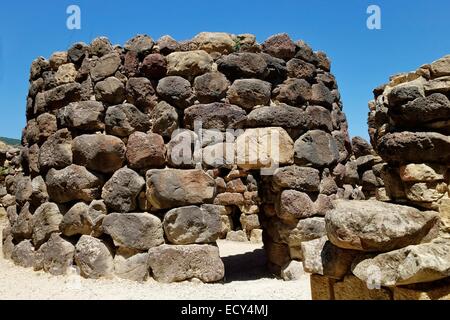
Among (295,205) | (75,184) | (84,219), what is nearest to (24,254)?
(84,219)

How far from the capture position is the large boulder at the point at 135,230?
15.6ft

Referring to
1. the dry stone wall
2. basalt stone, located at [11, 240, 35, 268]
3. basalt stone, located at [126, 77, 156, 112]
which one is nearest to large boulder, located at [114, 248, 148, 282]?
the dry stone wall

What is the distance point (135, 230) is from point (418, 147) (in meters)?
3.45

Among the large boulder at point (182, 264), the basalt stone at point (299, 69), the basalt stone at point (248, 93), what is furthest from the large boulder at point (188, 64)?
the large boulder at point (182, 264)

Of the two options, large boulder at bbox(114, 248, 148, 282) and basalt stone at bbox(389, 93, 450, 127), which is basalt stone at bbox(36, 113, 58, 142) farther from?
basalt stone at bbox(389, 93, 450, 127)

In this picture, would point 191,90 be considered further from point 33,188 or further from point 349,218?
point 349,218

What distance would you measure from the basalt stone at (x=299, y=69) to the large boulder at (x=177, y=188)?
2170 millimetres

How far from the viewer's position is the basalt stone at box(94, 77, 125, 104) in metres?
5.19

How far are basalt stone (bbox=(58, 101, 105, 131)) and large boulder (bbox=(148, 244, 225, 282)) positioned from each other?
1854 millimetres

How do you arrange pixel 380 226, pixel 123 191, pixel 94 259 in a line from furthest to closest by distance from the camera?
pixel 123 191 → pixel 94 259 → pixel 380 226

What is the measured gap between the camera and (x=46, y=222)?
17.4ft

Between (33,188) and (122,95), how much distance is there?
1.96 meters

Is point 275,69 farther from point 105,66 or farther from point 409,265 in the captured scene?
point 409,265

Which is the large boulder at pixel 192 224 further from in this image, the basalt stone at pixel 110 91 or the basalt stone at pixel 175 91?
the basalt stone at pixel 110 91
